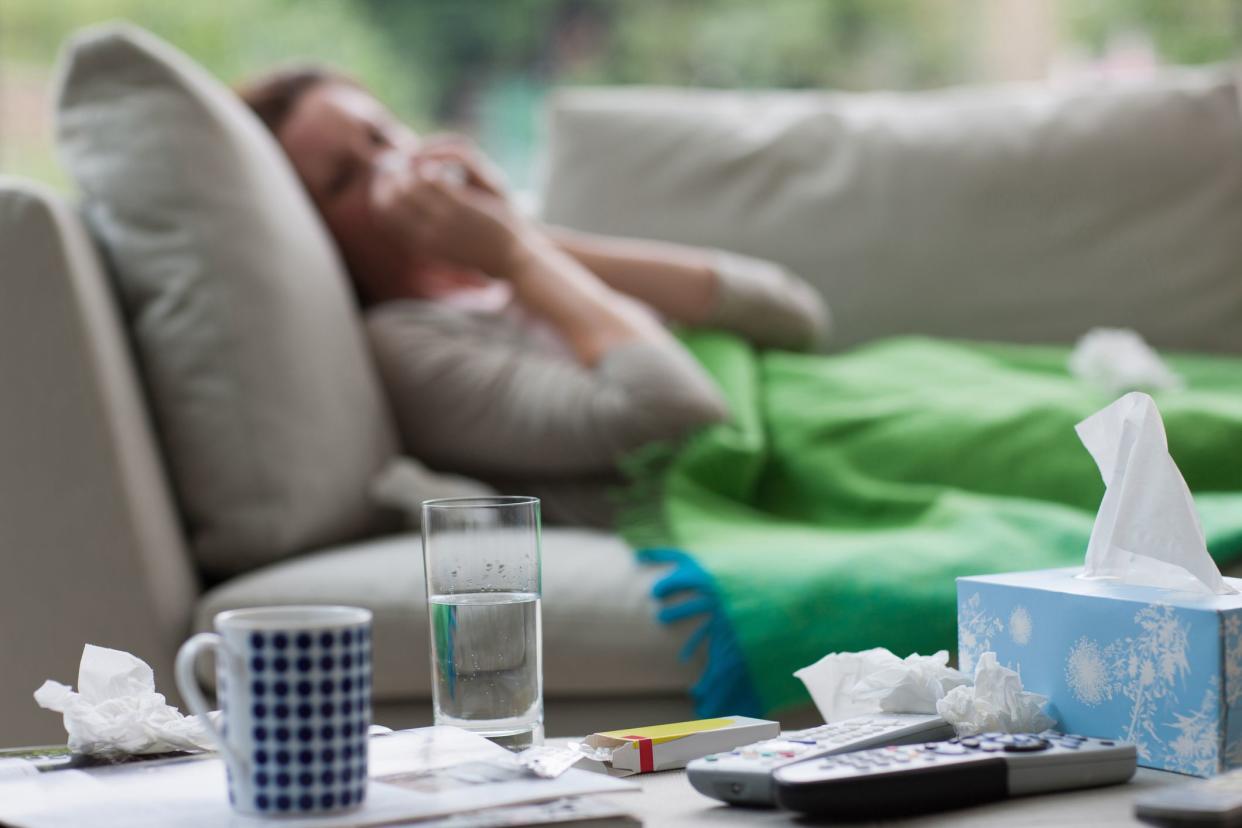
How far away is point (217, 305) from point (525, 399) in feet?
1.12

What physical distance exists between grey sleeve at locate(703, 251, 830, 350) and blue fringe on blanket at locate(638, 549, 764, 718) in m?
0.56

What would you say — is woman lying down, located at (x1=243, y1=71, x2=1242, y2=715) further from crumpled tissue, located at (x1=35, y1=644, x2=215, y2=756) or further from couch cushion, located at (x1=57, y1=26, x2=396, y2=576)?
crumpled tissue, located at (x1=35, y1=644, x2=215, y2=756)

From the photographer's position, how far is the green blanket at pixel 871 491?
3.97 ft

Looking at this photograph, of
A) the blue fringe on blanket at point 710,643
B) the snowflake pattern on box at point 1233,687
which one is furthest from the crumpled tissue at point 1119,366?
the snowflake pattern on box at point 1233,687

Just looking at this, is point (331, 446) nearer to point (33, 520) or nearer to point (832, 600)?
point (33, 520)

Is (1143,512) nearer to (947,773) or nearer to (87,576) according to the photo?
(947,773)

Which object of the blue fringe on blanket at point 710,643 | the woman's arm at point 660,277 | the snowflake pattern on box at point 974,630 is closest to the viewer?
the snowflake pattern on box at point 974,630

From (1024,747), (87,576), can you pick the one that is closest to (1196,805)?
(1024,747)

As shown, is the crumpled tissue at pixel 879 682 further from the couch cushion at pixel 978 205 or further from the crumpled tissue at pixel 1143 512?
the couch cushion at pixel 978 205

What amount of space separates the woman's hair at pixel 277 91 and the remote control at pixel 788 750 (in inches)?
48.3

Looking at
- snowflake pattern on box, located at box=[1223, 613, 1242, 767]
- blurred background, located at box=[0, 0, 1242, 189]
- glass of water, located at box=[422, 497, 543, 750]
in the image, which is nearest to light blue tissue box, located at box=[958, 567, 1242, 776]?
snowflake pattern on box, located at box=[1223, 613, 1242, 767]

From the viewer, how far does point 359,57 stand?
17.2ft

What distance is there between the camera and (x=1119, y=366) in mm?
1630

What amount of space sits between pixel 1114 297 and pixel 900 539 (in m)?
0.78
